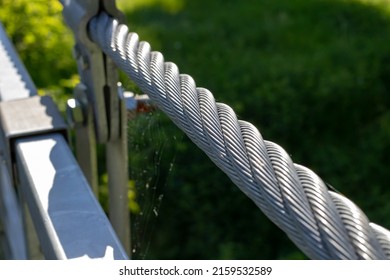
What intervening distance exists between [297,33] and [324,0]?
25.1 inches

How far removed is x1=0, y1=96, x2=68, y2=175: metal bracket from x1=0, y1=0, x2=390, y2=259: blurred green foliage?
45.0 inches

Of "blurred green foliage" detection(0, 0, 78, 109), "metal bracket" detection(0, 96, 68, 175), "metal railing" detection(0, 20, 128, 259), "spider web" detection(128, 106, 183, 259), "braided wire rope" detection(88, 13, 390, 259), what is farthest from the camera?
"blurred green foliage" detection(0, 0, 78, 109)

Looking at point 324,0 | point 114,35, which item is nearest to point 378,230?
point 114,35

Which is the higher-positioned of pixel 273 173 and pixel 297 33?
pixel 273 173

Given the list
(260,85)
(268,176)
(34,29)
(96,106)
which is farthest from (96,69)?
(260,85)

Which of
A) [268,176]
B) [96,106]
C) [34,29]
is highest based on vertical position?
[268,176]

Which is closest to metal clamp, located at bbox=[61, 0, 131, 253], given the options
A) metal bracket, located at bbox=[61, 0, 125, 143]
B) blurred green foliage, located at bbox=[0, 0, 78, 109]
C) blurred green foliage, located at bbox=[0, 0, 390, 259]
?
metal bracket, located at bbox=[61, 0, 125, 143]

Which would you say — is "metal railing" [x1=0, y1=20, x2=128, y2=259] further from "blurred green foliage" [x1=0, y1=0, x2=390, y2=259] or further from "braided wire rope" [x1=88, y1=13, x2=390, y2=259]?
"blurred green foliage" [x1=0, y1=0, x2=390, y2=259]

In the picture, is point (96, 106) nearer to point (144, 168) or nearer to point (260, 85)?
point (144, 168)

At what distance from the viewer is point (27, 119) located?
1.07 m

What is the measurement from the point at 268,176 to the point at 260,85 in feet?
11.4

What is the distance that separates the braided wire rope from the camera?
0.59 meters
